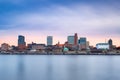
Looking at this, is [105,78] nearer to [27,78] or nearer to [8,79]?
[27,78]

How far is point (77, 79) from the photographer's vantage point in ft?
158

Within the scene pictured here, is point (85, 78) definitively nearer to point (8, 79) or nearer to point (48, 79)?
point (48, 79)

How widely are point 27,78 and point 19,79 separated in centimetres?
166

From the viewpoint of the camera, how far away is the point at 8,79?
4744 centimetres

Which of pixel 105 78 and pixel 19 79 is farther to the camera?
pixel 105 78

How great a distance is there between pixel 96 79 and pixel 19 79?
639 inches

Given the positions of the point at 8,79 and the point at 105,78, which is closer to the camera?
the point at 8,79

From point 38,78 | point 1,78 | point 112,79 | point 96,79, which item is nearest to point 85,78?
point 96,79

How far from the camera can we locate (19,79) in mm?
47375

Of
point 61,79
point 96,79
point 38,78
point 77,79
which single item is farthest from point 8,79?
point 96,79

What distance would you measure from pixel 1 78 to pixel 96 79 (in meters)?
20.0

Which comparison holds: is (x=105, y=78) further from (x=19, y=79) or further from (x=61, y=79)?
(x=19, y=79)

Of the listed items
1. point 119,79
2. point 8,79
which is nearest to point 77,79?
point 119,79

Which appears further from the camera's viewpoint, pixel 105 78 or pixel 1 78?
pixel 105 78
